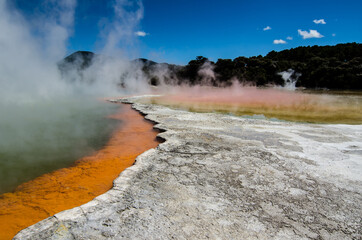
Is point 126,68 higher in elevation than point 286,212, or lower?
higher

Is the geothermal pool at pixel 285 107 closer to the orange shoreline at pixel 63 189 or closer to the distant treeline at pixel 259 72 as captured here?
the orange shoreline at pixel 63 189

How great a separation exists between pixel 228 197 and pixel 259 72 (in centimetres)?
2909

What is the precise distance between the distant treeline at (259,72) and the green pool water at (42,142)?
16.9 metres

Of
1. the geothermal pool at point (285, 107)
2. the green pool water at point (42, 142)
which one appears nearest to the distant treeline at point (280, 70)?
the geothermal pool at point (285, 107)

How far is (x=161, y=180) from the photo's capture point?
261cm

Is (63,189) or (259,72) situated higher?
(259,72)

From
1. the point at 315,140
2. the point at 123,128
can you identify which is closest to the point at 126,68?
the point at 123,128

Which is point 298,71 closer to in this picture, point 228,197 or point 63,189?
point 228,197

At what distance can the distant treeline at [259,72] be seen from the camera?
23.1 meters

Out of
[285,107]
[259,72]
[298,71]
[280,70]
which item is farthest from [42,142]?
[298,71]

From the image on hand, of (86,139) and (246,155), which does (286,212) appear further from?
(86,139)

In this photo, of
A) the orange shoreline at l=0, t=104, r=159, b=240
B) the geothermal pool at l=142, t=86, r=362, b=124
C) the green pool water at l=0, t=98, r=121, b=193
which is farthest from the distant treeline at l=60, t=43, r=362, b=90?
the orange shoreline at l=0, t=104, r=159, b=240

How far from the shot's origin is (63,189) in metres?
2.73

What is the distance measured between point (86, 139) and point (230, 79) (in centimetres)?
2406
